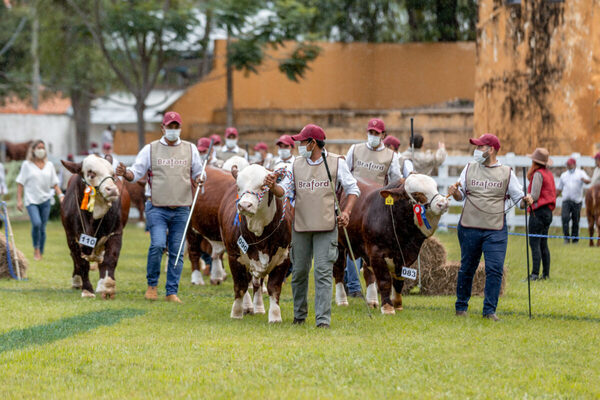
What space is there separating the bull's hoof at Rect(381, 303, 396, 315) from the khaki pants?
1.14 metres

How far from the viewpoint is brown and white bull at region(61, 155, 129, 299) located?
1208 cm

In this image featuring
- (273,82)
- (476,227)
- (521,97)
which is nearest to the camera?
(476,227)

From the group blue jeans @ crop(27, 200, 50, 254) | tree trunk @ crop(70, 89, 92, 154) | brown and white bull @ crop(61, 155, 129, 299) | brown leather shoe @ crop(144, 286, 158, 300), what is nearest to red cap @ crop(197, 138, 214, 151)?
blue jeans @ crop(27, 200, 50, 254)

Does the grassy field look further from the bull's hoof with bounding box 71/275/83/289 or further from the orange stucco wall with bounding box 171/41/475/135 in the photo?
the orange stucco wall with bounding box 171/41/475/135

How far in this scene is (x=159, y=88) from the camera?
4312 centimetres

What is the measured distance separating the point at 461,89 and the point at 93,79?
12.9 meters

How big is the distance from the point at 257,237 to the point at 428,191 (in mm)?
2049

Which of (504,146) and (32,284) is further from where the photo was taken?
(504,146)

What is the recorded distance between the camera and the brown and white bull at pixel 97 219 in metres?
12.1

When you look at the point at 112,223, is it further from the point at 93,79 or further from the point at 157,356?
the point at 93,79

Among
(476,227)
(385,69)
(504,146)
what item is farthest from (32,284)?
(385,69)

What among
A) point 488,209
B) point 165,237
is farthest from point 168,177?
point 488,209

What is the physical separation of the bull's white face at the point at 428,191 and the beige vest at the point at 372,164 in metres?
1.48

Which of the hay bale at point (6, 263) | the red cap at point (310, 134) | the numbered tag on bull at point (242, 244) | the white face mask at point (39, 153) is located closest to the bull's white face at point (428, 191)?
the red cap at point (310, 134)
